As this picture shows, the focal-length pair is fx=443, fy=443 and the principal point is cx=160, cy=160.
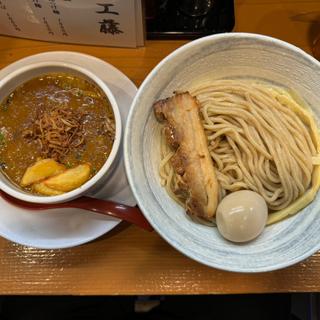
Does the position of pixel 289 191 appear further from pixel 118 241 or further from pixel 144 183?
pixel 118 241

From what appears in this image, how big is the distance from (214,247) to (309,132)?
1.04 feet

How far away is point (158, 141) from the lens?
0.93 m

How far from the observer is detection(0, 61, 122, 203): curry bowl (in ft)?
3.08

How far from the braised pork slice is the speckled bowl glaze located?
4 centimetres

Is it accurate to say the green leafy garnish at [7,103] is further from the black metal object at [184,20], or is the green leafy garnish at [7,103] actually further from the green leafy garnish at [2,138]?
the black metal object at [184,20]

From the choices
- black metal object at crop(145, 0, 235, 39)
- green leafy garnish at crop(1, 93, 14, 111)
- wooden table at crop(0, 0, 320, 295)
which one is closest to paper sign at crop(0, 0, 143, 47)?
black metal object at crop(145, 0, 235, 39)

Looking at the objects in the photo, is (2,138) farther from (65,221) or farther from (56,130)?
(65,221)

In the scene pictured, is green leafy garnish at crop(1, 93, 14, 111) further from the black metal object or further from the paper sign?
the black metal object

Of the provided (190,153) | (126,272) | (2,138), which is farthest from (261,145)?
(2,138)

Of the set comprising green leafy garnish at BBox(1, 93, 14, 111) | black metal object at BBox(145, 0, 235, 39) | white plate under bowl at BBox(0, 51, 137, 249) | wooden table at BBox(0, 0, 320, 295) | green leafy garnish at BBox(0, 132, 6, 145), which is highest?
black metal object at BBox(145, 0, 235, 39)

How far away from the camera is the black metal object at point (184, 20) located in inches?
45.4

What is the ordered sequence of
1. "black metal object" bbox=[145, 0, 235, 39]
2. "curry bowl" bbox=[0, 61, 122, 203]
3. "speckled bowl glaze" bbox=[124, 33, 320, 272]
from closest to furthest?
"speckled bowl glaze" bbox=[124, 33, 320, 272] < "curry bowl" bbox=[0, 61, 122, 203] < "black metal object" bbox=[145, 0, 235, 39]

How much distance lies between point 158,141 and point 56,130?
225mm

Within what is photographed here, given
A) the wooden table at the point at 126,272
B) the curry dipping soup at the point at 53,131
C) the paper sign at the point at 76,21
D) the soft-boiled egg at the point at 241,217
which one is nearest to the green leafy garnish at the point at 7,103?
the curry dipping soup at the point at 53,131
